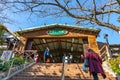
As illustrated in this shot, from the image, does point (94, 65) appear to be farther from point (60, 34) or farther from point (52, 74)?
point (60, 34)

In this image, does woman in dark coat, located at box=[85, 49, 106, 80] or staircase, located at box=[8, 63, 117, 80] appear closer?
woman in dark coat, located at box=[85, 49, 106, 80]

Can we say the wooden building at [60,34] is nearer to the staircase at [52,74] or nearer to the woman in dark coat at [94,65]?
the staircase at [52,74]

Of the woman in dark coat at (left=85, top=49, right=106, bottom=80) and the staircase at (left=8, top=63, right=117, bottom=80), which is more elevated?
the woman in dark coat at (left=85, top=49, right=106, bottom=80)

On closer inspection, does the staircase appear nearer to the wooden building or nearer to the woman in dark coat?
the woman in dark coat

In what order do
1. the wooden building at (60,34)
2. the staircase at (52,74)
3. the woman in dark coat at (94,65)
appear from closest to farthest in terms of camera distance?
the woman in dark coat at (94,65) < the staircase at (52,74) < the wooden building at (60,34)

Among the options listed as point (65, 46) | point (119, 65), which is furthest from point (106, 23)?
point (65, 46)

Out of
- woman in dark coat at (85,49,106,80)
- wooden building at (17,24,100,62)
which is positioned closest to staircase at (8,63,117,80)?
woman in dark coat at (85,49,106,80)

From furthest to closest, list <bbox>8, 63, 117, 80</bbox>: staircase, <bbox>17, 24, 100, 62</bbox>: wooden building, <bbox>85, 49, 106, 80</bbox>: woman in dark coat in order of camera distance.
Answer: <bbox>17, 24, 100, 62</bbox>: wooden building
<bbox>8, 63, 117, 80</bbox>: staircase
<bbox>85, 49, 106, 80</bbox>: woman in dark coat

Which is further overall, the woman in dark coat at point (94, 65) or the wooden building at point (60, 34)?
the wooden building at point (60, 34)

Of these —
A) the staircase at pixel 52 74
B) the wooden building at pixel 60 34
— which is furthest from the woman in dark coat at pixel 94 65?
the wooden building at pixel 60 34

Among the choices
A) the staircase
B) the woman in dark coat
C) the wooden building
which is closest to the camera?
the woman in dark coat

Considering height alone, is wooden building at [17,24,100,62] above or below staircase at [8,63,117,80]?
above

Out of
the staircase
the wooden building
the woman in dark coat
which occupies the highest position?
the wooden building

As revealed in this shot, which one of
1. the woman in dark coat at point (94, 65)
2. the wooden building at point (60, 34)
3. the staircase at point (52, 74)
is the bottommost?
the staircase at point (52, 74)
